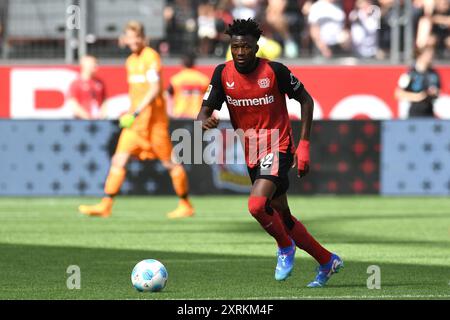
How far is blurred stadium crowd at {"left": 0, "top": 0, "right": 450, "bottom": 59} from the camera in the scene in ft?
76.0

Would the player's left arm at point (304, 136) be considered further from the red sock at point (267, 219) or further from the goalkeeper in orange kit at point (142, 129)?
the goalkeeper in orange kit at point (142, 129)

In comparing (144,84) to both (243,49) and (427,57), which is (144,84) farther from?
(243,49)

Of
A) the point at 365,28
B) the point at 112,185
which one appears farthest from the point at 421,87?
the point at 112,185

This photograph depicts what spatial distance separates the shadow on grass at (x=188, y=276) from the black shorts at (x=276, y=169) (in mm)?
817

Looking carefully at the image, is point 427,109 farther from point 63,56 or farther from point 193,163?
point 63,56

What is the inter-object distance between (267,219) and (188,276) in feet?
3.59

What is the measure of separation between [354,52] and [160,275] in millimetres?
14298

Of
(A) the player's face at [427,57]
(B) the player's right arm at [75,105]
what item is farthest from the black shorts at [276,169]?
(B) the player's right arm at [75,105]

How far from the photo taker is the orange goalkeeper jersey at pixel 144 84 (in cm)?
1695

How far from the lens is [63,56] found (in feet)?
76.1

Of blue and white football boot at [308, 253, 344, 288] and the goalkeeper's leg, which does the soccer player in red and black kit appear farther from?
the goalkeeper's leg

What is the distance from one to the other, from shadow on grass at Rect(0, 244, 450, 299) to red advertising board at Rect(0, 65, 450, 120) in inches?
386

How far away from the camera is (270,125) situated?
1070cm
